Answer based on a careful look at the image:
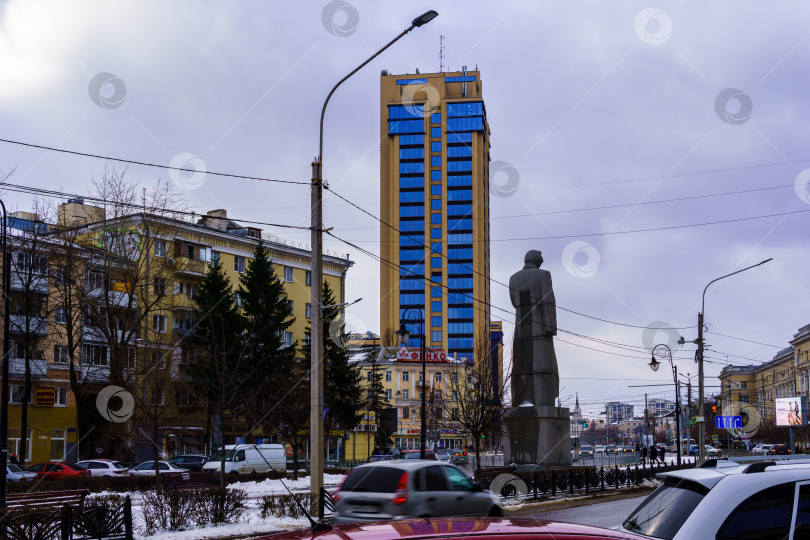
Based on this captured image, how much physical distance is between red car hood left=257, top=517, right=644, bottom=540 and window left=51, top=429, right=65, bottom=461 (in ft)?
180

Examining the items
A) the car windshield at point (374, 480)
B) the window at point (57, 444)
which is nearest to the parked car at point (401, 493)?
the car windshield at point (374, 480)

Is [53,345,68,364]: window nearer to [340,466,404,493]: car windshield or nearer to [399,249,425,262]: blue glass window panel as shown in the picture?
[340,466,404,493]: car windshield

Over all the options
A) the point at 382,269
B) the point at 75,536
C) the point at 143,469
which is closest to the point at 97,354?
the point at 143,469

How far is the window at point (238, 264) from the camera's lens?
7144 cm

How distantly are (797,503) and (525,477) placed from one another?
2278 centimetres

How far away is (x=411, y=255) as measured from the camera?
13888cm

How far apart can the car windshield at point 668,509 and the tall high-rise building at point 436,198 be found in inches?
5005

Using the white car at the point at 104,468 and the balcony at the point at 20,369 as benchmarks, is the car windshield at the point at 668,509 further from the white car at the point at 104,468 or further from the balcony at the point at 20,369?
the balcony at the point at 20,369

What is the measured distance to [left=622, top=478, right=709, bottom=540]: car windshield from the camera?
20.0 feet

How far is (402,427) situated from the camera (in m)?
113

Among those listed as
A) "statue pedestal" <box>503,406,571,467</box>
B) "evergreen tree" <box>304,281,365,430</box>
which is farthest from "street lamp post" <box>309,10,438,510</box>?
"evergreen tree" <box>304,281,365,430</box>

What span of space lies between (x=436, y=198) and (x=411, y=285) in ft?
49.1

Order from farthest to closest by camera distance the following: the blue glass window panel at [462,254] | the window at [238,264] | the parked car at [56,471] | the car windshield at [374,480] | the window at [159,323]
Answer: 1. the blue glass window panel at [462,254]
2. the window at [238,264]
3. the window at [159,323]
4. the parked car at [56,471]
5. the car windshield at [374,480]

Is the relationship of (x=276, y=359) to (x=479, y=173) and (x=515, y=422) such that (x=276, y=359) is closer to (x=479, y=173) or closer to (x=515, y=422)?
(x=515, y=422)
